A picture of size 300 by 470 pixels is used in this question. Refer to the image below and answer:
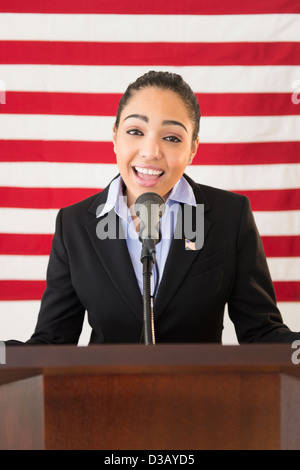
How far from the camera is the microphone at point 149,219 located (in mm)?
930

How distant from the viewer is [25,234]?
6.95ft

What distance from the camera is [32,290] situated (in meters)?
2.12

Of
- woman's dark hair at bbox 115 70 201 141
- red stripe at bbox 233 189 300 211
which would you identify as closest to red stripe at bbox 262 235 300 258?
red stripe at bbox 233 189 300 211

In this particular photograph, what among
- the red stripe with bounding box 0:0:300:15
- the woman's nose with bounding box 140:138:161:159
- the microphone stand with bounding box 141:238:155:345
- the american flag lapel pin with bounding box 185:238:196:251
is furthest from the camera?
the red stripe with bounding box 0:0:300:15

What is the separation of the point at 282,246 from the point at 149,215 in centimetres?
124

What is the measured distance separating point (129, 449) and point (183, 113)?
2.79 ft

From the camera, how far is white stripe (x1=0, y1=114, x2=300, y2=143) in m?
2.08

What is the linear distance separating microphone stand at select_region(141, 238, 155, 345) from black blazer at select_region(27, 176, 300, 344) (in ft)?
1.39

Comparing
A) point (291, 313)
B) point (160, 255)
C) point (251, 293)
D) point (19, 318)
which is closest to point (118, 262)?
point (160, 255)

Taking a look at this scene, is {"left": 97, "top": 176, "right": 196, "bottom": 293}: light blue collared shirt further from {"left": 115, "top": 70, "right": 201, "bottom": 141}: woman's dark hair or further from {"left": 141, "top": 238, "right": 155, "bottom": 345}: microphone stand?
{"left": 141, "top": 238, "right": 155, "bottom": 345}: microphone stand

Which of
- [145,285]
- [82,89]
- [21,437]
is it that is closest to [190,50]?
[82,89]

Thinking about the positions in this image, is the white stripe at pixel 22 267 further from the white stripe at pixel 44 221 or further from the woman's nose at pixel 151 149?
the woman's nose at pixel 151 149
